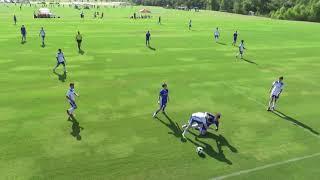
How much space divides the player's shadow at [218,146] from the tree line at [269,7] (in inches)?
3699

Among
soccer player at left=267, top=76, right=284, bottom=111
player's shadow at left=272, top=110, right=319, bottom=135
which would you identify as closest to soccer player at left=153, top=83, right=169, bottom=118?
soccer player at left=267, top=76, right=284, bottom=111

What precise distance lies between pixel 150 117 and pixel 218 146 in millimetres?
4617

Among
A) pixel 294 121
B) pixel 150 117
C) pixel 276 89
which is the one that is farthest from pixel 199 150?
pixel 276 89

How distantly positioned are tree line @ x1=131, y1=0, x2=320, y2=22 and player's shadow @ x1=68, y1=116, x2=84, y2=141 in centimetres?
9598

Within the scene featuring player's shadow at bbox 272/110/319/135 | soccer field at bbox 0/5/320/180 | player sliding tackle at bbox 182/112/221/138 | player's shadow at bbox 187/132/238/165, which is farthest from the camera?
player's shadow at bbox 272/110/319/135

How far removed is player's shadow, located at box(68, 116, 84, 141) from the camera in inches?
664

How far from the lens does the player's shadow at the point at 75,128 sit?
55.3ft

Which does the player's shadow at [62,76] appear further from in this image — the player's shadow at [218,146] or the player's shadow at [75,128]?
the player's shadow at [218,146]

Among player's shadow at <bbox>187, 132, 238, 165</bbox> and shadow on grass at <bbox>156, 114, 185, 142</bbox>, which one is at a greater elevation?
shadow on grass at <bbox>156, 114, 185, 142</bbox>

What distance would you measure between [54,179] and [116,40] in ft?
108

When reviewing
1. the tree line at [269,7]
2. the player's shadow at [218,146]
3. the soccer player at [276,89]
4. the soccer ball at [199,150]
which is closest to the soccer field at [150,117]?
the player's shadow at [218,146]

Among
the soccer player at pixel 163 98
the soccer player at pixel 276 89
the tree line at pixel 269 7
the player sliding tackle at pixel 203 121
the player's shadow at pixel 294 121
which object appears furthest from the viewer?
the tree line at pixel 269 7

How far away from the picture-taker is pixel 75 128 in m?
17.7

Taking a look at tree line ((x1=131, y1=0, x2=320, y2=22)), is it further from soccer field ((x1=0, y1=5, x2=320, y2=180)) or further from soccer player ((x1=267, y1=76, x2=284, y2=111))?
soccer player ((x1=267, y1=76, x2=284, y2=111))
